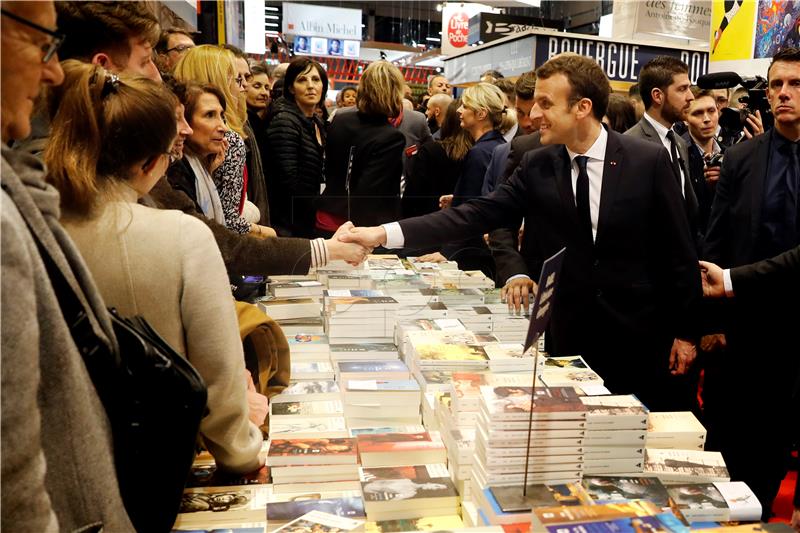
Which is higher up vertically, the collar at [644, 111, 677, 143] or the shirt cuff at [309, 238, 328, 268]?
the collar at [644, 111, 677, 143]

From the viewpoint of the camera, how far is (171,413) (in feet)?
4.52

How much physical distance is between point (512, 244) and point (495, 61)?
5.55m

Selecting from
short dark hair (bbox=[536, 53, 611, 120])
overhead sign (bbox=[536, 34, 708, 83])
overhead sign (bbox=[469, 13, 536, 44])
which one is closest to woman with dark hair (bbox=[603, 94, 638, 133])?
overhead sign (bbox=[536, 34, 708, 83])

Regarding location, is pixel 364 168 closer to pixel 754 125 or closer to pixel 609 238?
pixel 609 238

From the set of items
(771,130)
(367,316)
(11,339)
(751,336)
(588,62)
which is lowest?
(751,336)

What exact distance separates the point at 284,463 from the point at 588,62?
2026 millimetres

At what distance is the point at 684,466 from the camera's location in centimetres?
183

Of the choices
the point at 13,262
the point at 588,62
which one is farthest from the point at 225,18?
the point at 13,262

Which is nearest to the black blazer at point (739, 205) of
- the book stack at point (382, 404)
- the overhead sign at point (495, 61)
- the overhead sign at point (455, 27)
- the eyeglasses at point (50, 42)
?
the book stack at point (382, 404)

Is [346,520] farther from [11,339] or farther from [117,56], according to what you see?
[117,56]

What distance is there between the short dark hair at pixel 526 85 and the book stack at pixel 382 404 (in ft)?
9.95

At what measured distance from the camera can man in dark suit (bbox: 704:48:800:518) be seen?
130 inches

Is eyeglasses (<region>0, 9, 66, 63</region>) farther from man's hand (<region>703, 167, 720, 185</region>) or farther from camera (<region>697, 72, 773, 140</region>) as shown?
man's hand (<region>703, 167, 720, 185</region>)

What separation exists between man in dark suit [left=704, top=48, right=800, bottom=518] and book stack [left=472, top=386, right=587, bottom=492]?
1930mm
